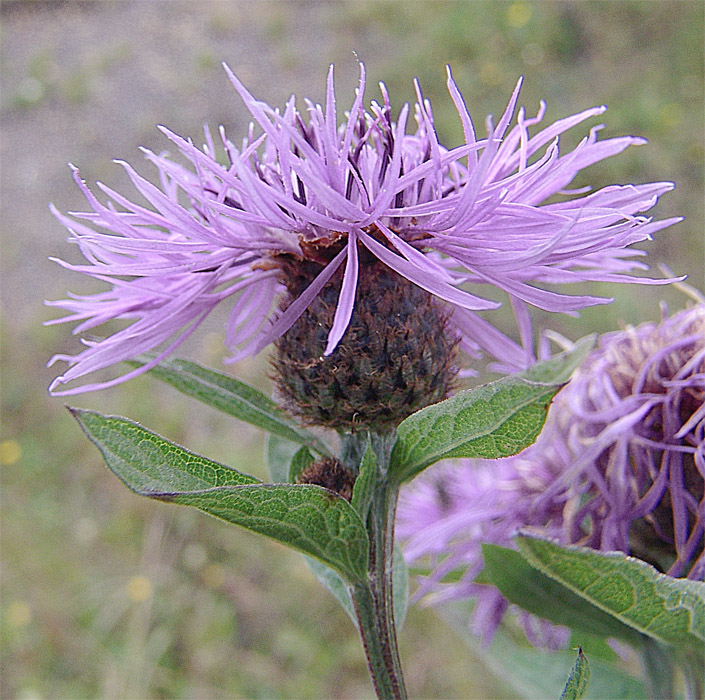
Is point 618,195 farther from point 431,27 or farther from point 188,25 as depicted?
point 188,25

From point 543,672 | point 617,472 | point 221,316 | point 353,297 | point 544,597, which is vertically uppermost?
point 221,316

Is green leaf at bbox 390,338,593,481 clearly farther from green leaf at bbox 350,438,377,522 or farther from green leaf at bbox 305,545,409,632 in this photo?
green leaf at bbox 305,545,409,632

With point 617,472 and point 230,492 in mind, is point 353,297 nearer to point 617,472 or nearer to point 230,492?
point 230,492

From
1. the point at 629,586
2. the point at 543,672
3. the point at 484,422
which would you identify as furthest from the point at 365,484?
the point at 543,672

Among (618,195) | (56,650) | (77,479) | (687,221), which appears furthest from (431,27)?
(618,195)

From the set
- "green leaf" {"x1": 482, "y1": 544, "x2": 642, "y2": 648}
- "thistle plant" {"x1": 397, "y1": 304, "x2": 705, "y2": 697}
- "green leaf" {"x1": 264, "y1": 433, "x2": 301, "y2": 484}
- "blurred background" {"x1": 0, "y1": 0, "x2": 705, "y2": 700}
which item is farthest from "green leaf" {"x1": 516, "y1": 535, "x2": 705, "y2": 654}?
"blurred background" {"x1": 0, "y1": 0, "x2": 705, "y2": 700}
